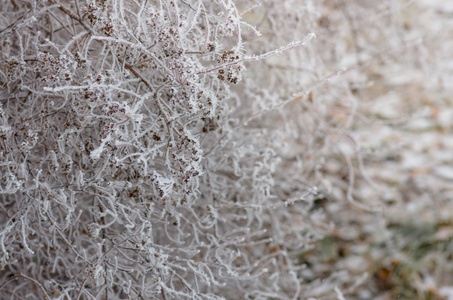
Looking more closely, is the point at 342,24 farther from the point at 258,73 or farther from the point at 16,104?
the point at 16,104

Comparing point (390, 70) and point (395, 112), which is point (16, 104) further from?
point (390, 70)

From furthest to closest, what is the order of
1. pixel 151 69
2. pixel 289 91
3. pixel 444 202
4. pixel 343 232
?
pixel 444 202, pixel 343 232, pixel 289 91, pixel 151 69

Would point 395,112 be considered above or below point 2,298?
above

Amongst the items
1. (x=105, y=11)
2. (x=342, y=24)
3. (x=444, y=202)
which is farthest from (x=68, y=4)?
(x=444, y=202)

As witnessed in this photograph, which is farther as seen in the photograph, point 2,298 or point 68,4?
point 2,298

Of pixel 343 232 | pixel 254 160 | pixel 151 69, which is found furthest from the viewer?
pixel 343 232

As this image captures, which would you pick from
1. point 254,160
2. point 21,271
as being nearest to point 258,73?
point 254,160

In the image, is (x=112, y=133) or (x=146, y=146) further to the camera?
(x=146, y=146)

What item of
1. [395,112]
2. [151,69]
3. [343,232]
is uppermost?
[151,69]

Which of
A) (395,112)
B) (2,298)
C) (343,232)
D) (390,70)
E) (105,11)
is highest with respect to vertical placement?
(105,11)
